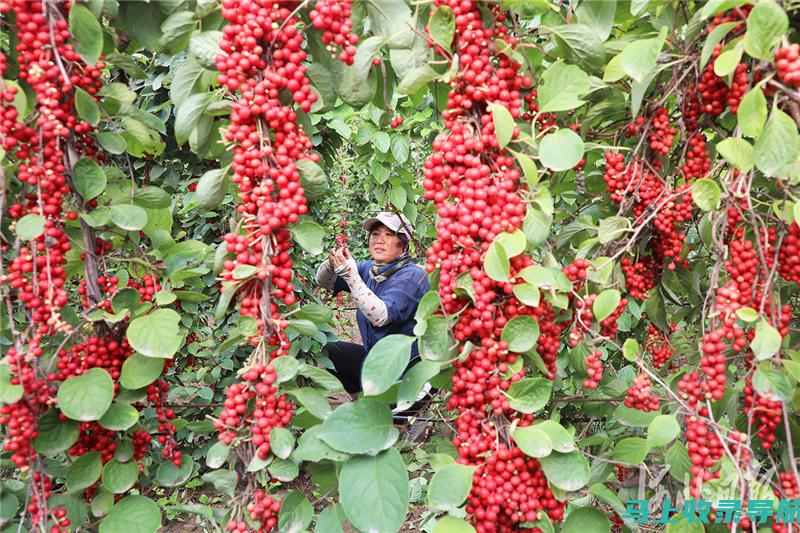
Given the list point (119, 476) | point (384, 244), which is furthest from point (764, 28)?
point (384, 244)

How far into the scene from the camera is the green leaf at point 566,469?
868 millimetres

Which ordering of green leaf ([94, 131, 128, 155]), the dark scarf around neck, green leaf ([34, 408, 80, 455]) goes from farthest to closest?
the dark scarf around neck
green leaf ([94, 131, 128, 155])
green leaf ([34, 408, 80, 455])

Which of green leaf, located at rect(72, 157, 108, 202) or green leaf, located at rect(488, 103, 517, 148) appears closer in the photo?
green leaf, located at rect(488, 103, 517, 148)

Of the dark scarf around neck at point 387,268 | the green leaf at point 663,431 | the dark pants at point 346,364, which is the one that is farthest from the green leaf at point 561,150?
the dark pants at point 346,364

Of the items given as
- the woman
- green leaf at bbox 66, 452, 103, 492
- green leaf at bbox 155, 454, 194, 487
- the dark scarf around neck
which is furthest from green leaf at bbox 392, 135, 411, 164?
green leaf at bbox 66, 452, 103, 492

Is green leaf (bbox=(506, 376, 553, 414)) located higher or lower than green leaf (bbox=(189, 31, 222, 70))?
lower

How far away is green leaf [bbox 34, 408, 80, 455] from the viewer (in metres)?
1.00

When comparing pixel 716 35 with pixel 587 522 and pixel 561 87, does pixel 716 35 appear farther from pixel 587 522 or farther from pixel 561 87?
pixel 587 522

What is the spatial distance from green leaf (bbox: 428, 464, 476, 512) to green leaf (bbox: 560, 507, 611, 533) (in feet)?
1.00

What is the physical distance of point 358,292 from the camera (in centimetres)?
306

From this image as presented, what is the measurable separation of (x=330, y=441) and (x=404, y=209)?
2390mm

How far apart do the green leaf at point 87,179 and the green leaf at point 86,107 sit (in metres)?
0.08

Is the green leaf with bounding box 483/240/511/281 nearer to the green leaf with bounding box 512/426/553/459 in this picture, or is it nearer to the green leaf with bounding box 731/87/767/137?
the green leaf with bounding box 512/426/553/459

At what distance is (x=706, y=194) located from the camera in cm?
95
